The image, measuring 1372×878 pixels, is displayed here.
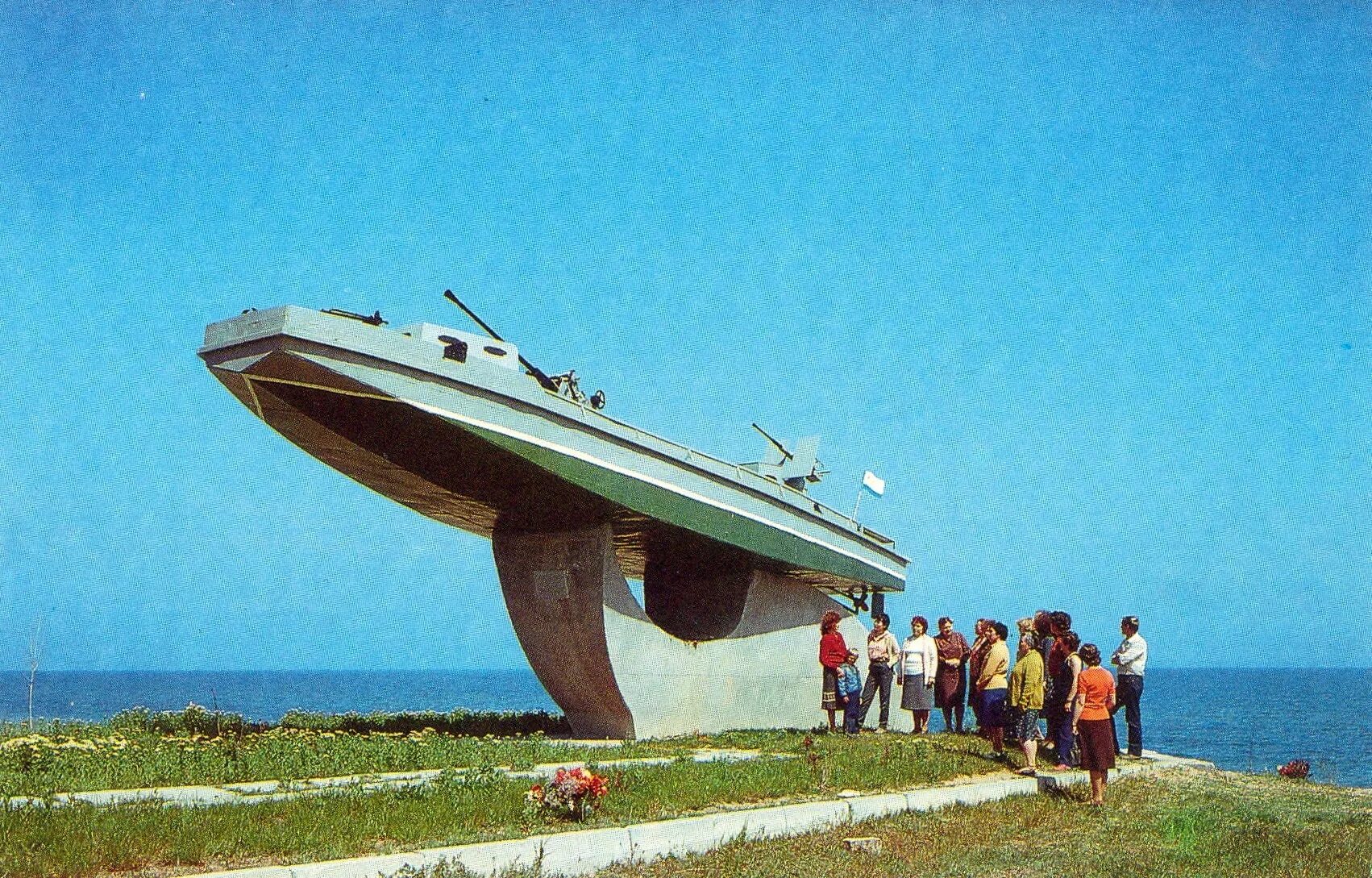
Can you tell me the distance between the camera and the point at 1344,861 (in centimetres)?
863

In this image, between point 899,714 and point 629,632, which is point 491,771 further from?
point 899,714

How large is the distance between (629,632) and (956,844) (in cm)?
936

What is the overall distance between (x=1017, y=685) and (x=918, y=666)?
12.2 ft

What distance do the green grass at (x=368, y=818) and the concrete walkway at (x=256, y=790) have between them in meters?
0.41

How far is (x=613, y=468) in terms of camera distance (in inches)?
Result: 698

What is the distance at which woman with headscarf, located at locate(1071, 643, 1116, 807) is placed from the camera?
11.5 m

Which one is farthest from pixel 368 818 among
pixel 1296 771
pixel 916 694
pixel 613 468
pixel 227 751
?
pixel 1296 771

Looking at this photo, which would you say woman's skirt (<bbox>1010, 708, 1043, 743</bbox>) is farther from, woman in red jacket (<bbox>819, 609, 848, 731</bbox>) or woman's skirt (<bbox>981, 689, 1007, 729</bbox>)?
woman in red jacket (<bbox>819, 609, 848, 731</bbox>)

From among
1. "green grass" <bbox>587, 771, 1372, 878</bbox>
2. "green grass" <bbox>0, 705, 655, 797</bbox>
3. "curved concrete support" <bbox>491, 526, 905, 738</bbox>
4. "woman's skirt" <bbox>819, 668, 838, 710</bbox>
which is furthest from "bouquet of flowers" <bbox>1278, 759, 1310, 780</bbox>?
"green grass" <bbox>0, 705, 655, 797</bbox>

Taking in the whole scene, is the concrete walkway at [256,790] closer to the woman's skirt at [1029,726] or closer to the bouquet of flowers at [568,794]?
the bouquet of flowers at [568,794]

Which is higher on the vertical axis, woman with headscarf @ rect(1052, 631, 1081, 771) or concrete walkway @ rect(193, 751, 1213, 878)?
woman with headscarf @ rect(1052, 631, 1081, 771)

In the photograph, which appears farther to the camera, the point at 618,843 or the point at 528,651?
the point at 528,651

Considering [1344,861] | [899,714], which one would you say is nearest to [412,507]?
[899,714]

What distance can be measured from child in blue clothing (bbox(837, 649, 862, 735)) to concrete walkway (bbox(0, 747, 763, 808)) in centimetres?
512
